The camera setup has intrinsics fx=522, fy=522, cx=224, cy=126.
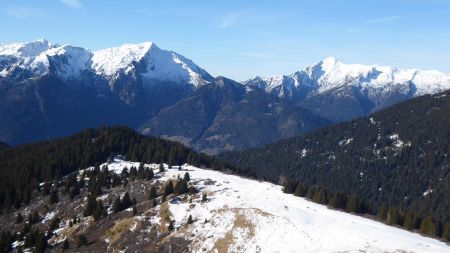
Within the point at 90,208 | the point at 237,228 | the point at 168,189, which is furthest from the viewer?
the point at 168,189

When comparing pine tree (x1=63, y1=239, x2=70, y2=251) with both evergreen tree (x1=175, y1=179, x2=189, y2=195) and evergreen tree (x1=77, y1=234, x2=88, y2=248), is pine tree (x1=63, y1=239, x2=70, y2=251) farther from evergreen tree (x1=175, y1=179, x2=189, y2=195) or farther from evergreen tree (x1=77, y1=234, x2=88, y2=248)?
evergreen tree (x1=175, y1=179, x2=189, y2=195)

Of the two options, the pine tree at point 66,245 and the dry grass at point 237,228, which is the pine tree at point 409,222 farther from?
the pine tree at point 66,245

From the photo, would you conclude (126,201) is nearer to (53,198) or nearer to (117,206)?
(117,206)

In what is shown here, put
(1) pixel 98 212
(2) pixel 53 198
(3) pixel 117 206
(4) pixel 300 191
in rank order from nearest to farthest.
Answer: (1) pixel 98 212
(3) pixel 117 206
(4) pixel 300 191
(2) pixel 53 198

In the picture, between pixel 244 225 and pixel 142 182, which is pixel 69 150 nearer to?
pixel 142 182

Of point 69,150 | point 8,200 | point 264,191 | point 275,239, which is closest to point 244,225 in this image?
point 275,239

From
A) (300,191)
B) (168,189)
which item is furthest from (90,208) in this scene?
(300,191)

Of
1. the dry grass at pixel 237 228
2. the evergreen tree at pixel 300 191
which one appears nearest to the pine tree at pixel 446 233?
the dry grass at pixel 237 228
